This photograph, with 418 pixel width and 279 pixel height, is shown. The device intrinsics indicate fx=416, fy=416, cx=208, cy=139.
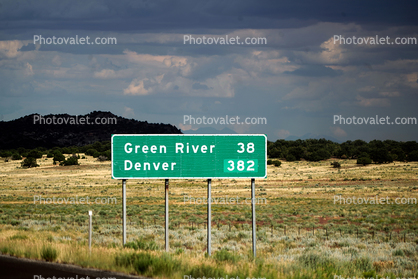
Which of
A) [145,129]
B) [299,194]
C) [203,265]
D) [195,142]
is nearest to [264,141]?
[195,142]

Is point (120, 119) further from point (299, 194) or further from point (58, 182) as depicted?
point (299, 194)

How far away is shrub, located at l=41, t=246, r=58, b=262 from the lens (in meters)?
10.8

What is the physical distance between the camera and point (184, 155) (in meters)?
13.0

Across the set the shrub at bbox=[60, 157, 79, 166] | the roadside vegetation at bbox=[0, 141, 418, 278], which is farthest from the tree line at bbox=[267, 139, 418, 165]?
the shrub at bbox=[60, 157, 79, 166]

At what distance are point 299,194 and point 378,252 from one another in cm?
3282

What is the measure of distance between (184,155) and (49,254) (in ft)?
15.6

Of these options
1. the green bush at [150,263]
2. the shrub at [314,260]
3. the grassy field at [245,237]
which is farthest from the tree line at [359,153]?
the green bush at [150,263]

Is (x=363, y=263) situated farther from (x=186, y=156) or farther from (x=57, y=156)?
(x=57, y=156)

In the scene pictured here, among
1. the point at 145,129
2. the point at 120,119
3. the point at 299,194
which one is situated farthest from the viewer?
the point at 120,119

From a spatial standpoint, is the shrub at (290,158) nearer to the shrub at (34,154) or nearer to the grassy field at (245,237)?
the grassy field at (245,237)

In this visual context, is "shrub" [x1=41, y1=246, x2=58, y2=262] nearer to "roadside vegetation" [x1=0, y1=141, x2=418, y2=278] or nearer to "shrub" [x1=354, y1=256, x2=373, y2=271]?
"roadside vegetation" [x1=0, y1=141, x2=418, y2=278]

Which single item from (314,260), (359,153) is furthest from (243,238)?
(359,153)

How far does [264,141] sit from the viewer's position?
1298 cm

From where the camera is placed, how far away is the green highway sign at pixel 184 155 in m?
12.9
